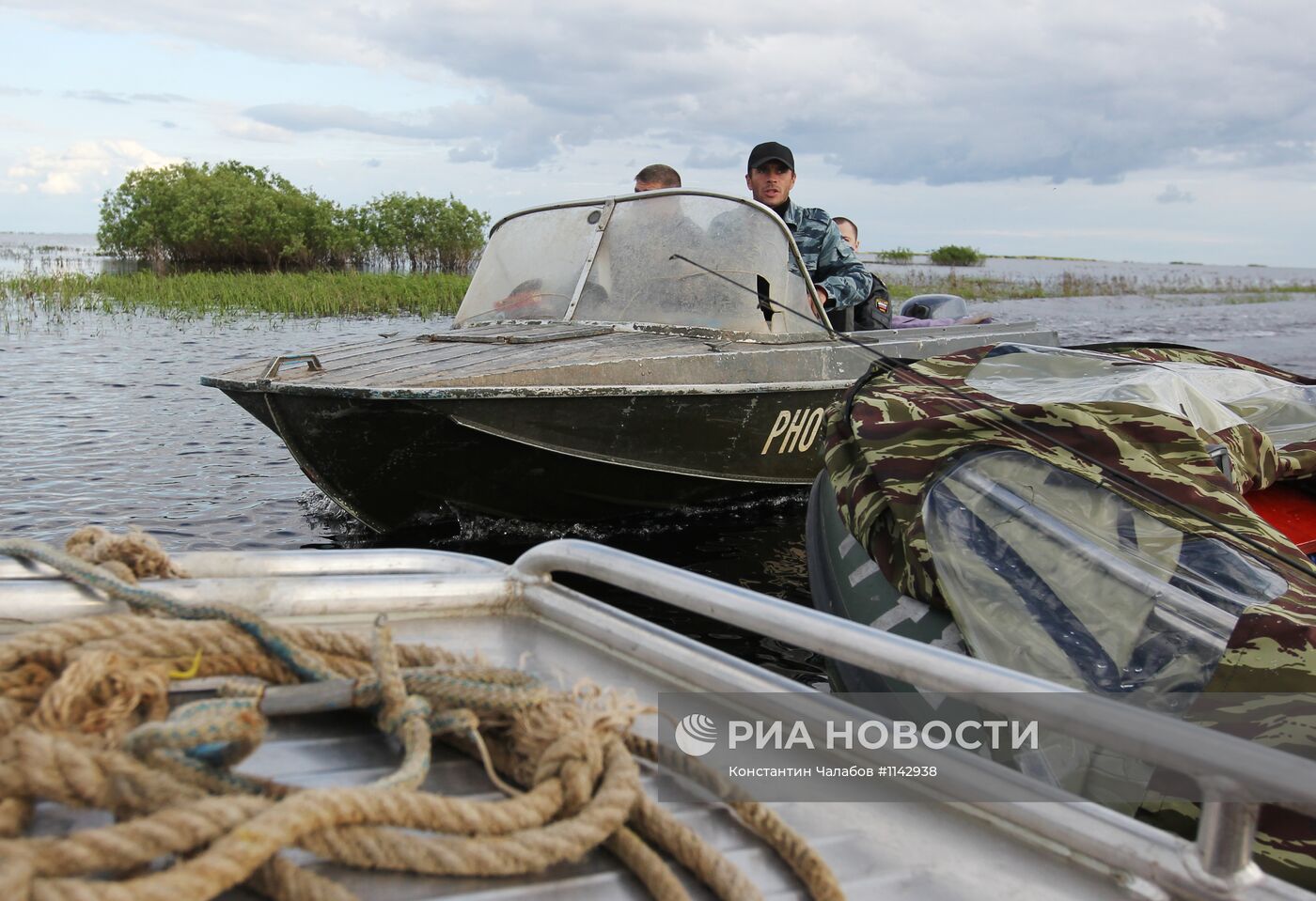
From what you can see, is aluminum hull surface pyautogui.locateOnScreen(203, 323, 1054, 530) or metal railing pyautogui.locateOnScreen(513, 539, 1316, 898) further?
aluminum hull surface pyautogui.locateOnScreen(203, 323, 1054, 530)

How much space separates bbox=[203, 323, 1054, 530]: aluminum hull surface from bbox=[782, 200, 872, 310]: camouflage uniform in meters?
0.92

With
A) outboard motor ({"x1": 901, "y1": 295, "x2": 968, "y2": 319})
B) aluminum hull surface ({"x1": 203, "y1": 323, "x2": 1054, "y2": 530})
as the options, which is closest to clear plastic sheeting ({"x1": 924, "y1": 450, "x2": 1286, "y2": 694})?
aluminum hull surface ({"x1": 203, "y1": 323, "x2": 1054, "y2": 530})

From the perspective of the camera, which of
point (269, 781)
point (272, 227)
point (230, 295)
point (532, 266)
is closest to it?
point (269, 781)

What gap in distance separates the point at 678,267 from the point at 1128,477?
3.99 meters

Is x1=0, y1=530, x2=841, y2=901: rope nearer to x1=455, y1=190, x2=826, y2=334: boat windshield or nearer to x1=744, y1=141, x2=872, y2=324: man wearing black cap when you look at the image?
x1=455, y1=190, x2=826, y2=334: boat windshield

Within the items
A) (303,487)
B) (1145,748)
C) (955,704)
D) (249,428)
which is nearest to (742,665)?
(1145,748)

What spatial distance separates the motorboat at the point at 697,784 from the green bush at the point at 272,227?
122ft

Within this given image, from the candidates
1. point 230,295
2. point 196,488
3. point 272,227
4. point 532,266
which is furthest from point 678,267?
point 272,227

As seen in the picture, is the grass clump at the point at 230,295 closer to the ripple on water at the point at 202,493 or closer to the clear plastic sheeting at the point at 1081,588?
the ripple on water at the point at 202,493

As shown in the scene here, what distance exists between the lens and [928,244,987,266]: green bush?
52.9m

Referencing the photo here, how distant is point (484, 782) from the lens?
149cm

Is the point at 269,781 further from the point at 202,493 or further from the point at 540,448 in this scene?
the point at 202,493

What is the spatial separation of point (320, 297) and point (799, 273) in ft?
59.8

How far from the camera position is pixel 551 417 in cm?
527
